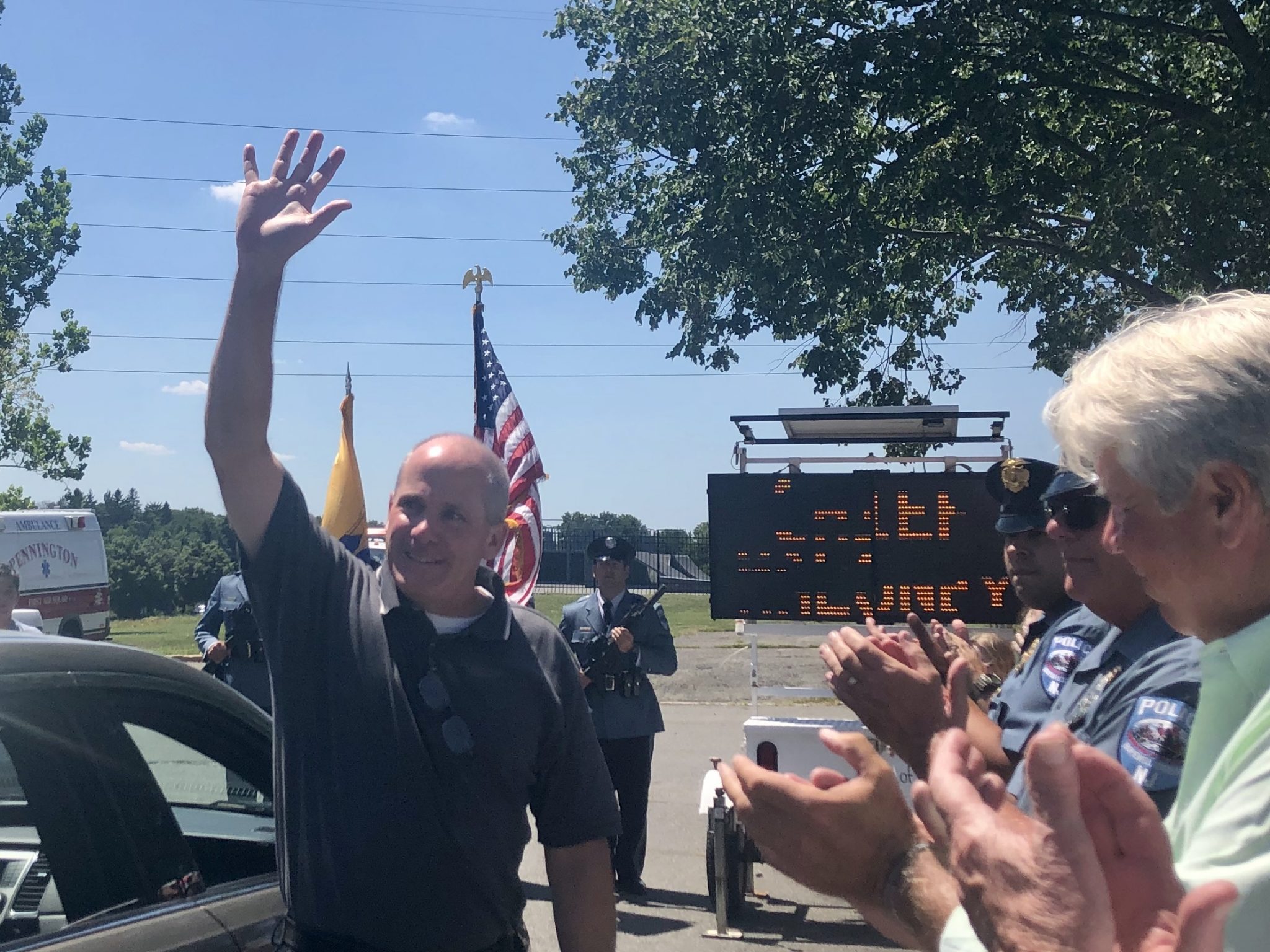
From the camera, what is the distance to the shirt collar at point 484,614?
2592mm

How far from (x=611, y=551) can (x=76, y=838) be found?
525cm

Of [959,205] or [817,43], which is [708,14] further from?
[959,205]

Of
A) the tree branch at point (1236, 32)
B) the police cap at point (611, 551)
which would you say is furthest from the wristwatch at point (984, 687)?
the tree branch at point (1236, 32)

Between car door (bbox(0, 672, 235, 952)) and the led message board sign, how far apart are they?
3.74 m

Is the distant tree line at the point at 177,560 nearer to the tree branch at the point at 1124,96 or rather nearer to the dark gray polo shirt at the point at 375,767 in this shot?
the tree branch at the point at 1124,96

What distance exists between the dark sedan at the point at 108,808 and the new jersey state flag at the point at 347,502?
6123 millimetres

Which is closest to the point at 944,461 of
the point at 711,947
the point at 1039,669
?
the point at 711,947

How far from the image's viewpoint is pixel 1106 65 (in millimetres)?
11078

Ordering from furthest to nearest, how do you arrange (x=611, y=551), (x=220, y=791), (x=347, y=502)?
(x=347, y=502) → (x=611, y=551) → (x=220, y=791)

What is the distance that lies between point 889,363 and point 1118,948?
14.2 meters

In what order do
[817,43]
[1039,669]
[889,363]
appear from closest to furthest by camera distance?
[1039,669] < [817,43] < [889,363]

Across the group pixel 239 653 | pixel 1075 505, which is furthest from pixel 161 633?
pixel 1075 505

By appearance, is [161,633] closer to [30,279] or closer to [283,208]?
[30,279]

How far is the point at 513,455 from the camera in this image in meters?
9.83
